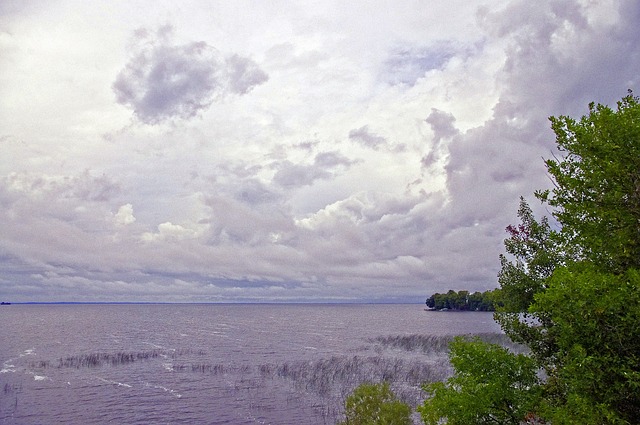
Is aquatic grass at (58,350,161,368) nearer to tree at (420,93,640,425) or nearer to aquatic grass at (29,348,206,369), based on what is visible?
aquatic grass at (29,348,206,369)

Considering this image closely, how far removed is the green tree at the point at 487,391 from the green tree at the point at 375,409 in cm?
1677

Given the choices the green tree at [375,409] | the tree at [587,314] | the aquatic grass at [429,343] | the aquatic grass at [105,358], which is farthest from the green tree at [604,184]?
the aquatic grass at [105,358]

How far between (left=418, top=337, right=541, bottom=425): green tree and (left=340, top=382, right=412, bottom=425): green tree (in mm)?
16768

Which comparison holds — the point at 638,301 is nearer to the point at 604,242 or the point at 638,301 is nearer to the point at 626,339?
the point at 626,339

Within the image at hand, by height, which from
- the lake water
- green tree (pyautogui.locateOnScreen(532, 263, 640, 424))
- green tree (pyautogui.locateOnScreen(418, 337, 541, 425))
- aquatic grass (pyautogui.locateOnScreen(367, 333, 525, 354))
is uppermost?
green tree (pyautogui.locateOnScreen(532, 263, 640, 424))

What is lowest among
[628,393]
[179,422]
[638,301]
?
[179,422]

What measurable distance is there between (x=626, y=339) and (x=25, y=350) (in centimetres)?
12832

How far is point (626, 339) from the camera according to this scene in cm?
1571

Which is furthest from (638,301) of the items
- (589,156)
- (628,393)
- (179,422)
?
(179,422)

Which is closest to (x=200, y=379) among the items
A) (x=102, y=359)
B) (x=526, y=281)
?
(x=102, y=359)

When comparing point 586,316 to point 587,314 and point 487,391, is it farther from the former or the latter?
point 487,391

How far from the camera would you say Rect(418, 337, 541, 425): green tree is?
2120cm

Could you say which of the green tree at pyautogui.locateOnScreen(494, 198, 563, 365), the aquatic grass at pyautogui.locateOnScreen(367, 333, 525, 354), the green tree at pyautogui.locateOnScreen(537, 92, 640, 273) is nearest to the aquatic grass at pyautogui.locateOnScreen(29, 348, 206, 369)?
the aquatic grass at pyautogui.locateOnScreen(367, 333, 525, 354)

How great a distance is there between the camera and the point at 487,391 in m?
21.3
